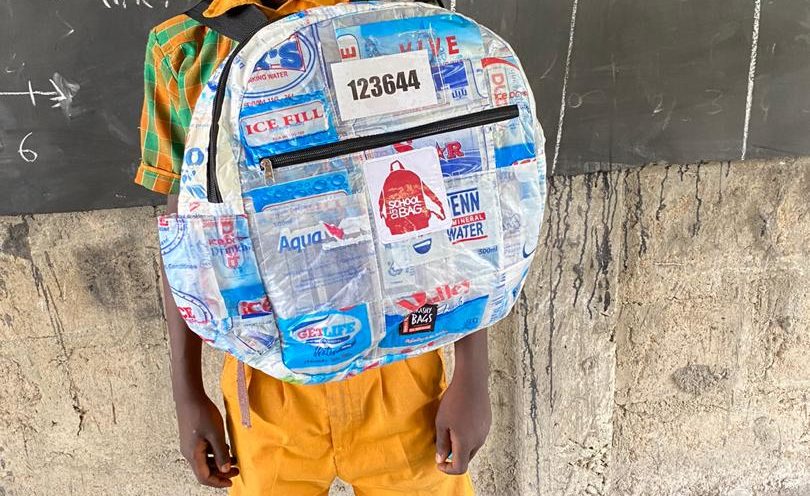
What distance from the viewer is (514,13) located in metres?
1.16

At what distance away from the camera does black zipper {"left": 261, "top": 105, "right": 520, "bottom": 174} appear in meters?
0.68

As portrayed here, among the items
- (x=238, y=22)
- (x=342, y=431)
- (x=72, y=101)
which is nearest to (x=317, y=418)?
(x=342, y=431)

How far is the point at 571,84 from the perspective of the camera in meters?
1.21

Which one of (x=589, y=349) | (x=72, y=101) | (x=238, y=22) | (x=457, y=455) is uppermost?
(x=238, y=22)

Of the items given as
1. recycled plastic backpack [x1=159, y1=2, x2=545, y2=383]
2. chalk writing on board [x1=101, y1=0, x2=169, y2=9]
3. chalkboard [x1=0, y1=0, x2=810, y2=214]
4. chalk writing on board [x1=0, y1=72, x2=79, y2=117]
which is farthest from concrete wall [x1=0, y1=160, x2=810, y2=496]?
recycled plastic backpack [x1=159, y1=2, x2=545, y2=383]

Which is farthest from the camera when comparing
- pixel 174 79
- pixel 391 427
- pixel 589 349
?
pixel 589 349

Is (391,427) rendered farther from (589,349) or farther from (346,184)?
(589,349)

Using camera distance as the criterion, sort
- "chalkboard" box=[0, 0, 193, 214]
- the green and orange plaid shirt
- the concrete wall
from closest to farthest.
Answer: the green and orange plaid shirt → "chalkboard" box=[0, 0, 193, 214] → the concrete wall

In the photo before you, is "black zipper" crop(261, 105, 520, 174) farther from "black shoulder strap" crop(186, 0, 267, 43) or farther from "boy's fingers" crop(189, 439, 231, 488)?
"boy's fingers" crop(189, 439, 231, 488)

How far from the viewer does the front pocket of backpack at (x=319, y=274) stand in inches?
27.4

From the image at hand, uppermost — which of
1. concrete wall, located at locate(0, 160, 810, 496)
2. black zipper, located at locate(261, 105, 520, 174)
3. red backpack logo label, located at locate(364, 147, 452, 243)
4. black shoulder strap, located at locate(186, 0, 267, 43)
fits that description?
black shoulder strap, located at locate(186, 0, 267, 43)

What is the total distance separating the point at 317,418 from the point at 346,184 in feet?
1.26

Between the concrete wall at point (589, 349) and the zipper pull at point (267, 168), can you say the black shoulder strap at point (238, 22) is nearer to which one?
the zipper pull at point (267, 168)

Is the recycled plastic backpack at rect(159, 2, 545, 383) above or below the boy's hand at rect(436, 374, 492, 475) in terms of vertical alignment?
above
